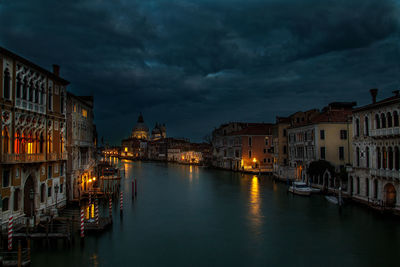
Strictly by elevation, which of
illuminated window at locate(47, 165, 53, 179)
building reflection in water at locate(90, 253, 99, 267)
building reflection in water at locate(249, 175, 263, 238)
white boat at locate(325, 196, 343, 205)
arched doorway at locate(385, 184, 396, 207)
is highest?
illuminated window at locate(47, 165, 53, 179)

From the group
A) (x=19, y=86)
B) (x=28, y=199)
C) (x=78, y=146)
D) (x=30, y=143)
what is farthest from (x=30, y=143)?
(x=78, y=146)

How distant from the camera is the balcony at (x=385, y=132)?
1866 cm

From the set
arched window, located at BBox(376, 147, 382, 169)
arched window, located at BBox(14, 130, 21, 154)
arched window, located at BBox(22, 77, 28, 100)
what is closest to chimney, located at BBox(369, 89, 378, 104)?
arched window, located at BBox(376, 147, 382, 169)

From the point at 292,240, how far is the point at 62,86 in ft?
53.5

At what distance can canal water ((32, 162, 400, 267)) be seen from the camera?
13414 mm

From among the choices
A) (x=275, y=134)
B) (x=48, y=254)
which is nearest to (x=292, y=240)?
(x=48, y=254)

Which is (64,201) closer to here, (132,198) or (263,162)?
(132,198)

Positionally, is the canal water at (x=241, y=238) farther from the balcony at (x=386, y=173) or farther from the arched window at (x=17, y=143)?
the arched window at (x=17, y=143)

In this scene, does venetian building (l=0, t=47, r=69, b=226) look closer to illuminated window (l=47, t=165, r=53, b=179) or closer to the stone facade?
illuminated window (l=47, t=165, r=53, b=179)

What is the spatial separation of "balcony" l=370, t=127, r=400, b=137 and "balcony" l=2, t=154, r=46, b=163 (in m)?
19.3

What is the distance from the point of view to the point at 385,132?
19734mm

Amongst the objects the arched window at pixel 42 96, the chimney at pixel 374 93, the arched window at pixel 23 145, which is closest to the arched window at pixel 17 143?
the arched window at pixel 23 145

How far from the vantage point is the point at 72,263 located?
42.3ft

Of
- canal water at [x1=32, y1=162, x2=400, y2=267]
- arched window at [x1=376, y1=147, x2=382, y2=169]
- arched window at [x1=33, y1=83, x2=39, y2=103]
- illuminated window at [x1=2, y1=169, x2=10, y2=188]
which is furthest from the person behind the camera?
arched window at [x1=376, y1=147, x2=382, y2=169]
